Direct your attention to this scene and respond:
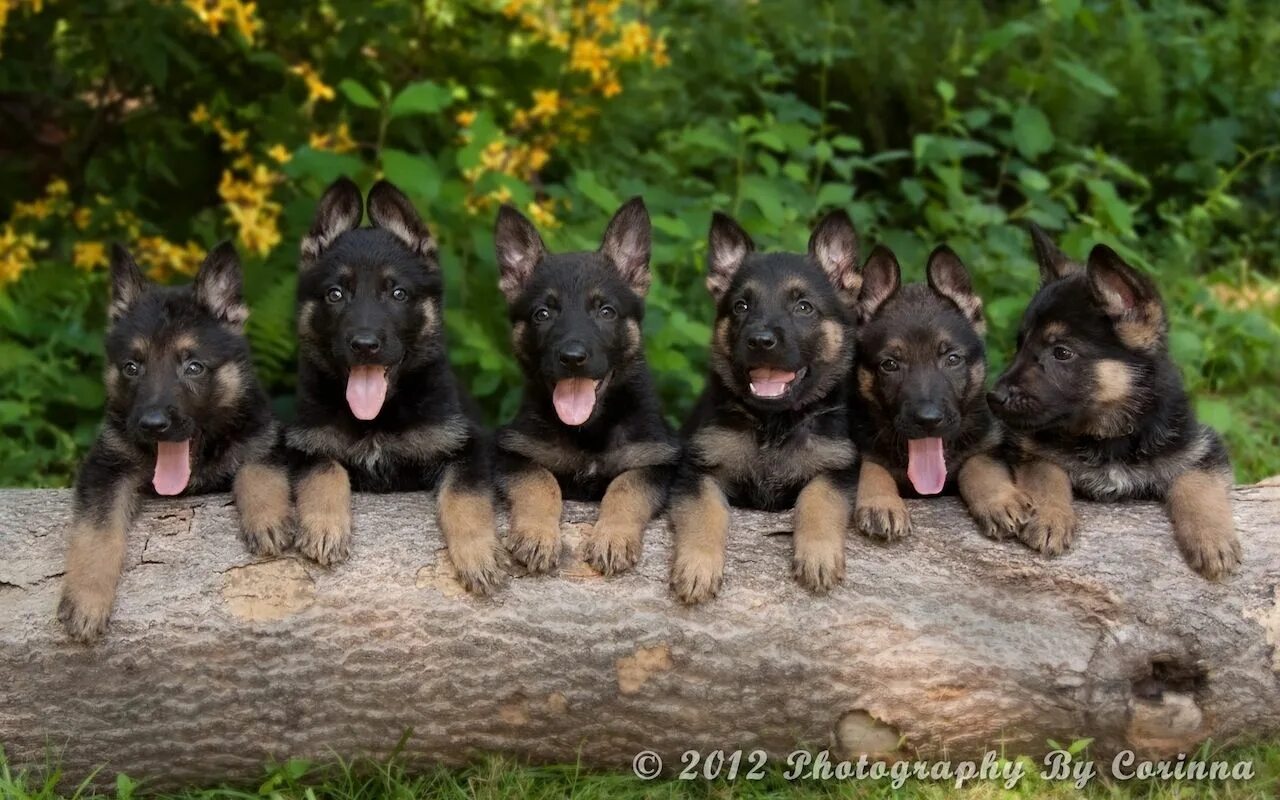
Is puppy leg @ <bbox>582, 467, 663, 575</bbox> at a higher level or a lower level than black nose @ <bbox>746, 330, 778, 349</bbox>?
lower

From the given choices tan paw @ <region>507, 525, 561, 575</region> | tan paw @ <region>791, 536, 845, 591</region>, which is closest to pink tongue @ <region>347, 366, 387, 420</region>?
tan paw @ <region>507, 525, 561, 575</region>

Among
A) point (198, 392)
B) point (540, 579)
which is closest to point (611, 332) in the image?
point (540, 579)

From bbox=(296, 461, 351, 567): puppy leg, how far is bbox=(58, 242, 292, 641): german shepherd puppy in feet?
0.25

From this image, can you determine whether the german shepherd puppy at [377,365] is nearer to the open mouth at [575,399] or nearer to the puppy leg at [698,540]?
the open mouth at [575,399]

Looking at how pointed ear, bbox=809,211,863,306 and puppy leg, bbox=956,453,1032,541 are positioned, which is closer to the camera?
puppy leg, bbox=956,453,1032,541

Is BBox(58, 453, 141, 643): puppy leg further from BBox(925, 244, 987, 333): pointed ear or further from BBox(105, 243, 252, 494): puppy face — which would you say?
BBox(925, 244, 987, 333): pointed ear

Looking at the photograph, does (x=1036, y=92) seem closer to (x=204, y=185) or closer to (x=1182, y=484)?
(x=1182, y=484)

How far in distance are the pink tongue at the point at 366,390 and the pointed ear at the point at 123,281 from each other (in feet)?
3.33

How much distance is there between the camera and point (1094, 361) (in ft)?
16.5

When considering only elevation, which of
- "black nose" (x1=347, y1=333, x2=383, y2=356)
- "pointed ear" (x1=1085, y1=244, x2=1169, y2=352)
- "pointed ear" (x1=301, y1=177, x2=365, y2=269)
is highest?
"pointed ear" (x1=1085, y1=244, x2=1169, y2=352)

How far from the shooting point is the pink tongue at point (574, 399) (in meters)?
5.09

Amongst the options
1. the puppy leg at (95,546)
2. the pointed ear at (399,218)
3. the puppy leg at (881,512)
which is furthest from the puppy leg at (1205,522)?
the puppy leg at (95,546)

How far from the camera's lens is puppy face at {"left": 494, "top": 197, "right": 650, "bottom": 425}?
5109mm

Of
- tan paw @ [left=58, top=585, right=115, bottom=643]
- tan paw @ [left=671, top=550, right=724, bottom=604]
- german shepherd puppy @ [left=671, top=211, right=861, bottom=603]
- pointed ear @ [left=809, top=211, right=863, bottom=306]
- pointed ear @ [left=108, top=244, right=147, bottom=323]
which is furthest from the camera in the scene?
pointed ear @ [left=809, top=211, right=863, bottom=306]
